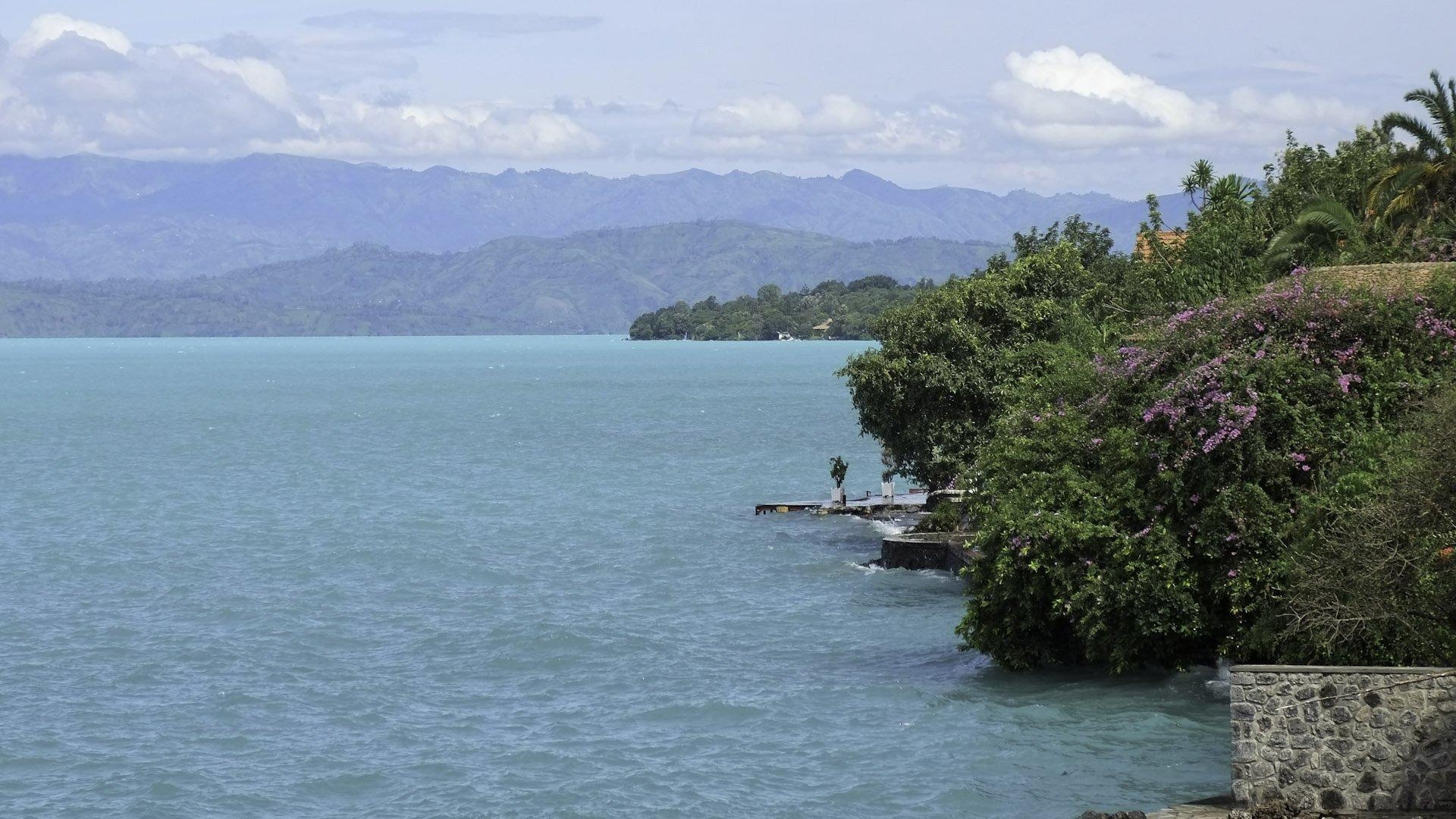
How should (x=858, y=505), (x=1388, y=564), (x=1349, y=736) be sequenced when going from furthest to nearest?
1. (x=858, y=505)
2. (x=1388, y=564)
3. (x=1349, y=736)

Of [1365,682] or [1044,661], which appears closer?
[1365,682]

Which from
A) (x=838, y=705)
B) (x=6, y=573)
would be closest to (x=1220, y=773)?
(x=838, y=705)

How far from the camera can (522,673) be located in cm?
3186

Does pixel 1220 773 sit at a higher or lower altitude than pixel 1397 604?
lower

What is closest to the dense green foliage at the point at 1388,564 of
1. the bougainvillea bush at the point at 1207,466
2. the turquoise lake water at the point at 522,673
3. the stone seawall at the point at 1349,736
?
the bougainvillea bush at the point at 1207,466

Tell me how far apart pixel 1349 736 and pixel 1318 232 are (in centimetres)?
2304

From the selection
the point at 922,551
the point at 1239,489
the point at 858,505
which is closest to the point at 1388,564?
the point at 1239,489

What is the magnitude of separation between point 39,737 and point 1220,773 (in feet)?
58.0

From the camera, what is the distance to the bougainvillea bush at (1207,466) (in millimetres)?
24375

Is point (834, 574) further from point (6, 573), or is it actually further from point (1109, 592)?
point (6, 573)

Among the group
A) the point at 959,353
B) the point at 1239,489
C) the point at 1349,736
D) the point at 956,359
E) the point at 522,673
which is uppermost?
the point at 959,353

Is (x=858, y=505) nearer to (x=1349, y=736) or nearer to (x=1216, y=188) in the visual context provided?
(x=1216, y=188)

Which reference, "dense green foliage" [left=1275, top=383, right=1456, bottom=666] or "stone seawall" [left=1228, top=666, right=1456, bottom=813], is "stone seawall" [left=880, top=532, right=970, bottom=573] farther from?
"stone seawall" [left=1228, top=666, right=1456, bottom=813]

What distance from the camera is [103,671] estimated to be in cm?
3228
